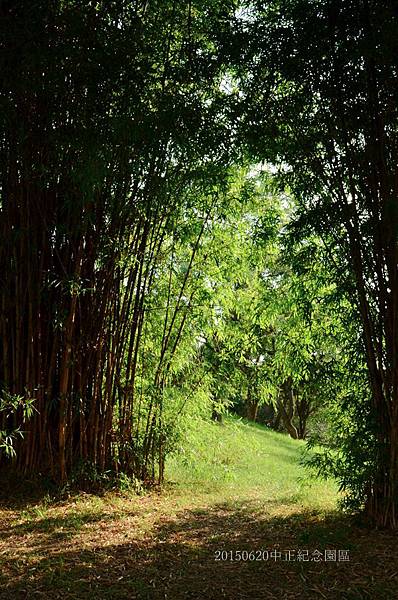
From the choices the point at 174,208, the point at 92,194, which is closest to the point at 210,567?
the point at 92,194

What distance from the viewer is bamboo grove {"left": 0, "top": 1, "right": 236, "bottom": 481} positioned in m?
3.28

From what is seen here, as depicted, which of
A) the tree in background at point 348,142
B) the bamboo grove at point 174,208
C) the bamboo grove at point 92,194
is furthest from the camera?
the bamboo grove at point 92,194

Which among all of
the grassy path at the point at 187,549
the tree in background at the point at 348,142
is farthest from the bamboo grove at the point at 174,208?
the grassy path at the point at 187,549

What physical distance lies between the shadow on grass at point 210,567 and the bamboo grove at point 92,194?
3.00ft

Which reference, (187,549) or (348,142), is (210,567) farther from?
(348,142)

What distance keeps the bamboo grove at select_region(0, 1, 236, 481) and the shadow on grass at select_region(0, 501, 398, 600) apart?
3.00ft

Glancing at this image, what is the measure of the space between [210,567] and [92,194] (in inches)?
80.3

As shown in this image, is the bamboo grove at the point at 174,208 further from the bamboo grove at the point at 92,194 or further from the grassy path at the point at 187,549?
the grassy path at the point at 187,549

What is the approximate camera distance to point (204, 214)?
15.0ft

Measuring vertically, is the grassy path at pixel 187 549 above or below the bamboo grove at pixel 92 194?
below

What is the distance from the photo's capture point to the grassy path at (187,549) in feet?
8.25

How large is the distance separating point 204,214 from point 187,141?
50.8 inches

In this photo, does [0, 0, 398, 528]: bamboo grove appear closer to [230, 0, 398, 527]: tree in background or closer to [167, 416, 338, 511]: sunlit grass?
[230, 0, 398, 527]: tree in background

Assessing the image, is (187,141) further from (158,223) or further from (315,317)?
(315,317)
